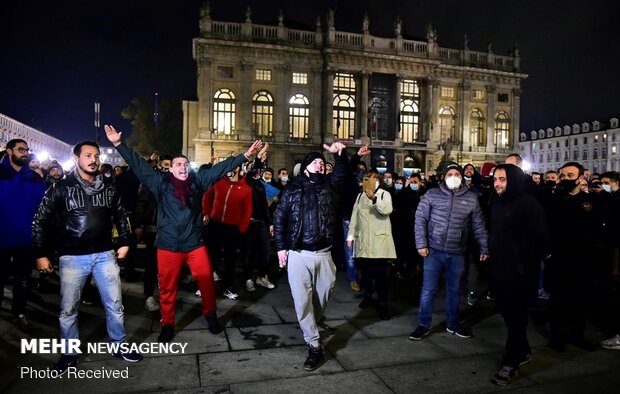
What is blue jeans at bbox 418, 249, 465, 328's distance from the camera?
17.6 feet

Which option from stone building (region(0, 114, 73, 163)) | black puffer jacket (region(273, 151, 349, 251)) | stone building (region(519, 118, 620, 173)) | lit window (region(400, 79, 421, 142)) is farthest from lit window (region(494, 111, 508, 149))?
stone building (region(0, 114, 73, 163))

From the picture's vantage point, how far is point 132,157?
16.9 ft

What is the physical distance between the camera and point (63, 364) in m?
4.22

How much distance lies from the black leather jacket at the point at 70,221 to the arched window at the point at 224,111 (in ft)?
112

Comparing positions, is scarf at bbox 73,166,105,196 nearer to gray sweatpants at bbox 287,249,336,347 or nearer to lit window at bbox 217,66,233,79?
gray sweatpants at bbox 287,249,336,347

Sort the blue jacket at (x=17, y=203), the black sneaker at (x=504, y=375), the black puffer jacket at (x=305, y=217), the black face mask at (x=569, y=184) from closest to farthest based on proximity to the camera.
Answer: the black sneaker at (x=504, y=375), the black puffer jacket at (x=305, y=217), the blue jacket at (x=17, y=203), the black face mask at (x=569, y=184)

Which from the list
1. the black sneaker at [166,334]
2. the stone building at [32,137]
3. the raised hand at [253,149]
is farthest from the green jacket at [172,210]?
the stone building at [32,137]

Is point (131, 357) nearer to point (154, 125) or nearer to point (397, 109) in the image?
point (397, 109)

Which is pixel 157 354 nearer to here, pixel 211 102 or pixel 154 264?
pixel 154 264

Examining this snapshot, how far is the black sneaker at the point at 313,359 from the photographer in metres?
4.34

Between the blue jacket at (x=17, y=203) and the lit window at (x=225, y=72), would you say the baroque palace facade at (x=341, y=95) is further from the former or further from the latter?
the blue jacket at (x=17, y=203)

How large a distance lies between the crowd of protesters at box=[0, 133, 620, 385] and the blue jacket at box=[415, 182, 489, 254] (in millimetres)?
13

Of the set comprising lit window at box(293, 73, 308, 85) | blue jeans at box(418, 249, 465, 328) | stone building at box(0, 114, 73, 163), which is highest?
stone building at box(0, 114, 73, 163)

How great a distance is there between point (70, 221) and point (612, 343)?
6219mm
